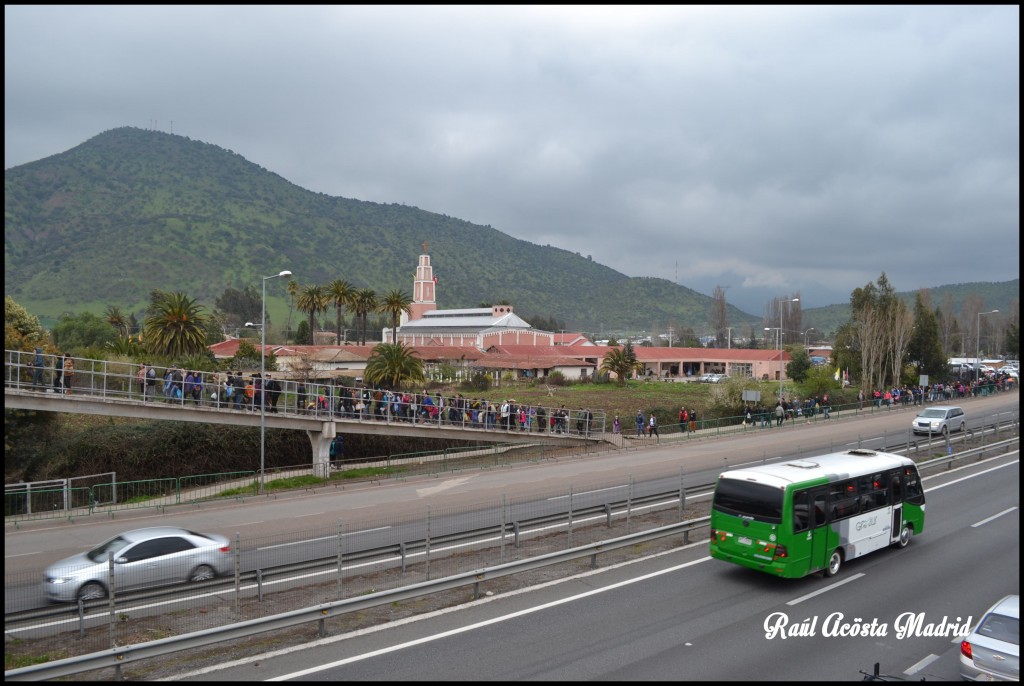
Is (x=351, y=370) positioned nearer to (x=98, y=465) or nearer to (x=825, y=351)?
(x=98, y=465)

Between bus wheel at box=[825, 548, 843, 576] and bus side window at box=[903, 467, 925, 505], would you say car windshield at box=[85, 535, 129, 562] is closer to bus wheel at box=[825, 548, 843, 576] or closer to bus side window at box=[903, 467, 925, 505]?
bus wheel at box=[825, 548, 843, 576]

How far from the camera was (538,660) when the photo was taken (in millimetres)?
10289

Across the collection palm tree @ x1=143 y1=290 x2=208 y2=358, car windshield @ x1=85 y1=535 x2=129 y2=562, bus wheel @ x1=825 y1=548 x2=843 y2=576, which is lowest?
bus wheel @ x1=825 y1=548 x2=843 y2=576

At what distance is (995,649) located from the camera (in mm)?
9148

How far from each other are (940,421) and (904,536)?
24.1m

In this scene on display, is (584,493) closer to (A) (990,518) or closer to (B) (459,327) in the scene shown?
(A) (990,518)

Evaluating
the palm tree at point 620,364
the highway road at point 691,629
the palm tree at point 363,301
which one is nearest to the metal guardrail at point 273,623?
the highway road at point 691,629

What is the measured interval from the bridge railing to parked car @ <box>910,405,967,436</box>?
1706 centimetres

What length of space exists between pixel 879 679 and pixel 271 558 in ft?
39.5

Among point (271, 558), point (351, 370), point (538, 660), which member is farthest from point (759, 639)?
point (351, 370)

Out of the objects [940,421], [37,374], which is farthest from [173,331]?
[940,421]

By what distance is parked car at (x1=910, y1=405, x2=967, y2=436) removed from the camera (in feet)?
118

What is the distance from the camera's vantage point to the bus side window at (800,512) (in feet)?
43.4

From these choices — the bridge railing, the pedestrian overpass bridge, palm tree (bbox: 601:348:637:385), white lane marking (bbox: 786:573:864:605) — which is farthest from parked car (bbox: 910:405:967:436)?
palm tree (bbox: 601:348:637:385)
